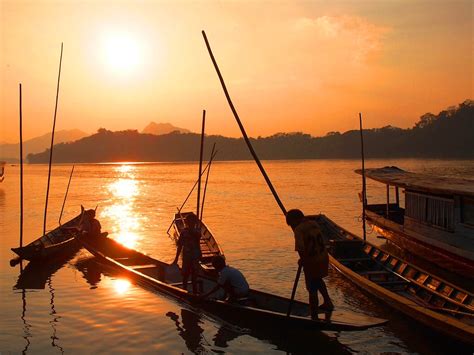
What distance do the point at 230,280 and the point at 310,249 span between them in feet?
8.53

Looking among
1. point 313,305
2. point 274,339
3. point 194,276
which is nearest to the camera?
point 313,305

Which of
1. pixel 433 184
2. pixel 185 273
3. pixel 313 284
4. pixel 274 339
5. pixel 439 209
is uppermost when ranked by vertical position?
pixel 433 184

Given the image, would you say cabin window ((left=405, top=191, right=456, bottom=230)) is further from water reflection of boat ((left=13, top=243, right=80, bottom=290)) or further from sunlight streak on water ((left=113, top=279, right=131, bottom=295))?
water reflection of boat ((left=13, top=243, right=80, bottom=290))

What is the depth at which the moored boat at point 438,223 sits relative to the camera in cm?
1609

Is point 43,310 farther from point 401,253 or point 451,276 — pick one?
point 401,253

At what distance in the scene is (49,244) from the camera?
878 inches

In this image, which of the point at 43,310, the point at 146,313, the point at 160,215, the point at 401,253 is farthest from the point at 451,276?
the point at 160,215

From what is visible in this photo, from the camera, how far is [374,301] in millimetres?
14070

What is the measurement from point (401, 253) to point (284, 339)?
13264 mm

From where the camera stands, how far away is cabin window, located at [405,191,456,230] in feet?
56.9

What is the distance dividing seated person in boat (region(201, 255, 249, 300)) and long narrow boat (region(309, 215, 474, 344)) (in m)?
3.92

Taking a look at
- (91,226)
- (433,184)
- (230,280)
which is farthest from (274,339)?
(91,226)

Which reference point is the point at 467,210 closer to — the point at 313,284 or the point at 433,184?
the point at 433,184

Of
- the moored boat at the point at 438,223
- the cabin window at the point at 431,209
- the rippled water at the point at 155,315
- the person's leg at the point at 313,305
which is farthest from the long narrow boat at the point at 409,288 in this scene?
the cabin window at the point at 431,209
